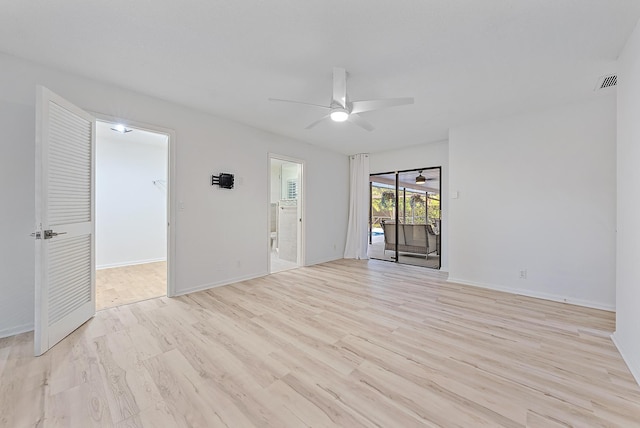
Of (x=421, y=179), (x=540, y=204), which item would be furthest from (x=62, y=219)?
(x=421, y=179)

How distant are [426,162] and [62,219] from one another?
540 cm

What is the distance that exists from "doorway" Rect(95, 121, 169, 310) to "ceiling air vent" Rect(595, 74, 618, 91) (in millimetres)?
5853

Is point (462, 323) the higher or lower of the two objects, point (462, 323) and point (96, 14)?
the lower

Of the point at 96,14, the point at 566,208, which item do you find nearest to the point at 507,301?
the point at 566,208

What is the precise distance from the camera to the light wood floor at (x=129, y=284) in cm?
317

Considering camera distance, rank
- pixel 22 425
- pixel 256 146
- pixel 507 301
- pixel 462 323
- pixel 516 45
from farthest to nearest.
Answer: pixel 256 146, pixel 507 301, pixel 462 323, pixel 516 45, pixel 22 425

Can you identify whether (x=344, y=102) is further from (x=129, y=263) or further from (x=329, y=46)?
(x=129, y=263)

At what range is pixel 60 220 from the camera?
7.23 ft

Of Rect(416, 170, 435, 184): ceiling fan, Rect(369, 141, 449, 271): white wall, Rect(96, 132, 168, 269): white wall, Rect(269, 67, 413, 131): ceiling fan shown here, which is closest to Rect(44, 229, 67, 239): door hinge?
Rect(269, 67, 413, 131): ceiling fan

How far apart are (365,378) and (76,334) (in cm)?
258

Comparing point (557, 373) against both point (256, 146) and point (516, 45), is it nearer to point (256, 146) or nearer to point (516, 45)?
point (516, 45)

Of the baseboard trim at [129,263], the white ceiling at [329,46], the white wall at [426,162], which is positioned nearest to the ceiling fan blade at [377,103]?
the white ceiling at [329,46]

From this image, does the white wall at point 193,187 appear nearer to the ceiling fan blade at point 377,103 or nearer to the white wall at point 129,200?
the white wall at point 129,200

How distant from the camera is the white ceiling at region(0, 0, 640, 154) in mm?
1741
